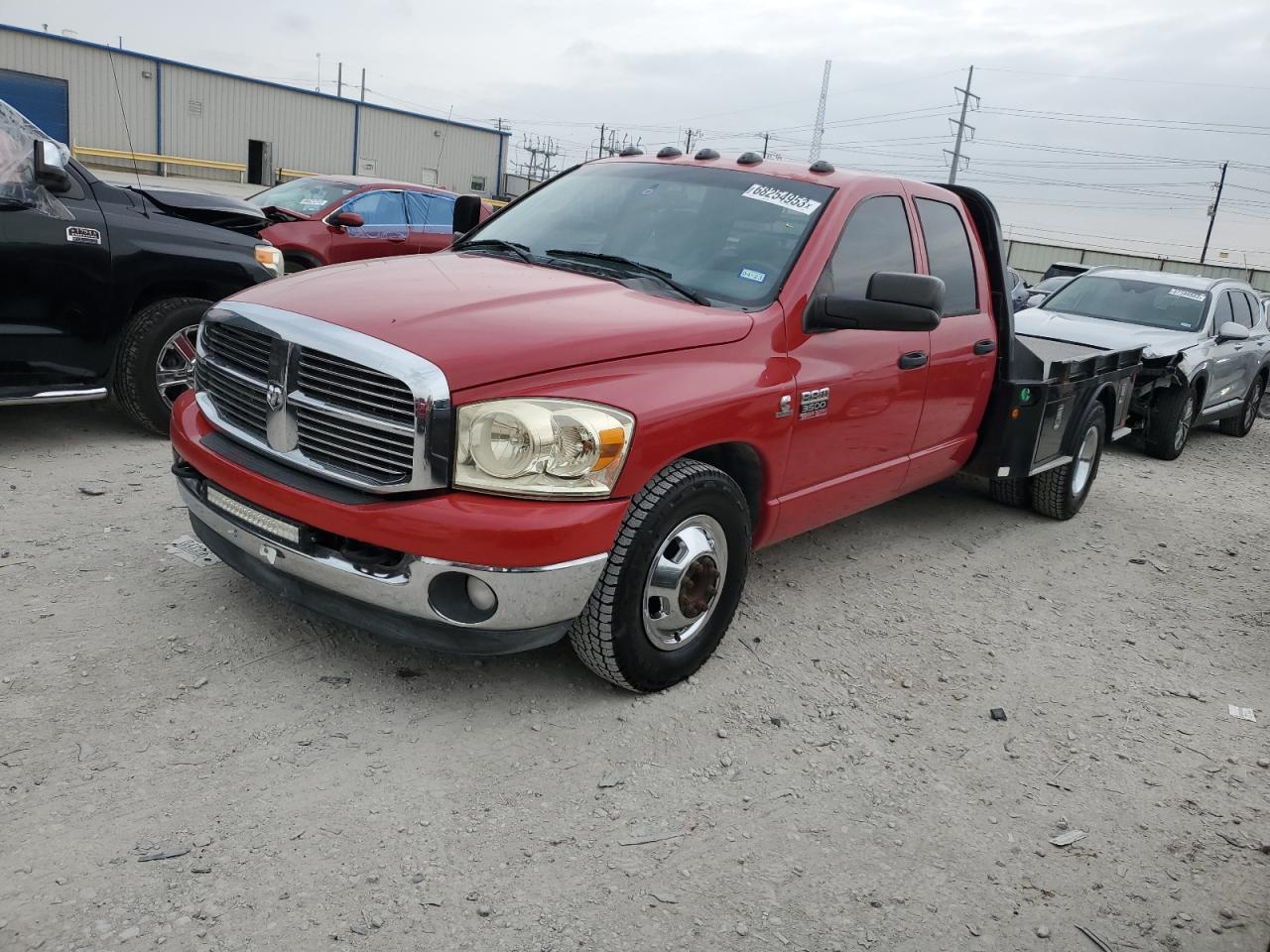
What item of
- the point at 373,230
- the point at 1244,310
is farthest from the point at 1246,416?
the point at 373,230

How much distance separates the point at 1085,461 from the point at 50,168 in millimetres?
6284

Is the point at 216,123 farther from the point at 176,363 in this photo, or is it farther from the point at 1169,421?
the point at 1169,421

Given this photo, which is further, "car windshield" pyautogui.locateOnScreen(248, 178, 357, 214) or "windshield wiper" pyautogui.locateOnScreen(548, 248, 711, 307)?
"car windshield" pyautogui.locateOnScreen(248, 178, 357, 214)

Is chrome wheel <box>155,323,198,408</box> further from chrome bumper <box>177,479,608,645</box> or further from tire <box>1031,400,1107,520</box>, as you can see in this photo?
tire <box>1031,400,1107,520</box>

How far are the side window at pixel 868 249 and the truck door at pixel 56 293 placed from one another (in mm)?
3980

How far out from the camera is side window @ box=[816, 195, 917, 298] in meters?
4.04

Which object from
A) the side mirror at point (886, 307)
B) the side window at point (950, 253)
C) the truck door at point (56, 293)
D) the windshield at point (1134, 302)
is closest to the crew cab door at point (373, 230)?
the truck door at point (56, 293)

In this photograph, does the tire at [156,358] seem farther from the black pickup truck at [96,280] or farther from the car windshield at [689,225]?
the car windshield at [689,225]

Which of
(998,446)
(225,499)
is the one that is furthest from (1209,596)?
(225,499)

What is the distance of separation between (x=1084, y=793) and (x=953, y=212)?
116 inches

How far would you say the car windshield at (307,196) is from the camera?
451 inches

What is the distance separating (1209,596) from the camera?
17.5ft

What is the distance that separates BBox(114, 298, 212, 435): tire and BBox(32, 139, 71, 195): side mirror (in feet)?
2.51

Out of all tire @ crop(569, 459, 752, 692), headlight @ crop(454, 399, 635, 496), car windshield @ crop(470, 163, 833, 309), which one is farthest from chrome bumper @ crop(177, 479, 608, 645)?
car windshield @ crop(470, 163, 833, 309)
